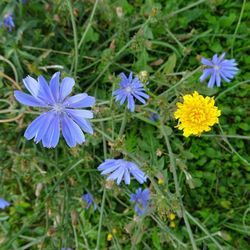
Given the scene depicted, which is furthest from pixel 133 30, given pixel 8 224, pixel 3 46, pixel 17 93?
pixel 8 224

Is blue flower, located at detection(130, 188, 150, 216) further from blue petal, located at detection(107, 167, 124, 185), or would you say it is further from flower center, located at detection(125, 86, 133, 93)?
flower center, located at detection(125, 86, 133, 93)

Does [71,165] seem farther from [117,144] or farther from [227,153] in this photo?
[227,153]

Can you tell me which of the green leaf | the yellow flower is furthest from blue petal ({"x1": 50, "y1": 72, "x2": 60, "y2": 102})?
the green leaf

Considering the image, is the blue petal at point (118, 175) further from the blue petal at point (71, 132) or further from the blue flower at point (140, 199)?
the blue petal at point (71, 132)

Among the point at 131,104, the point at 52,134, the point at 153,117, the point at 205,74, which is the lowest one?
the point at 52,134

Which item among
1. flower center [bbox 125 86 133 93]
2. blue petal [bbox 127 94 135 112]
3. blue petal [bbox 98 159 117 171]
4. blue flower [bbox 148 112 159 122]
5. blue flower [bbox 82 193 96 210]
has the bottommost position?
blue petal [bbox 98 159 117 171]

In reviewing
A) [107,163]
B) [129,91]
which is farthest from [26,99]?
[129,91]

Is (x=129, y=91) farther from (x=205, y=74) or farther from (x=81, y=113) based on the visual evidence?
(x=81, y=113)
